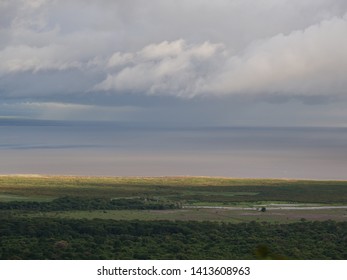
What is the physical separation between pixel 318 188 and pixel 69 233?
27.3m

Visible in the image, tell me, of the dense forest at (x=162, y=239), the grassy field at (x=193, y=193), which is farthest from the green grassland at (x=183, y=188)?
the dense forest at (x=162, y=239)

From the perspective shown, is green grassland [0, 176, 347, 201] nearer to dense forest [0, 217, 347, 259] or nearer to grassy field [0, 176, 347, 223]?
grassy field [0, 176, 347, 223]

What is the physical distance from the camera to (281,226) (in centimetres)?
2752

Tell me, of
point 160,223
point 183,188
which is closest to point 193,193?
point 183,188

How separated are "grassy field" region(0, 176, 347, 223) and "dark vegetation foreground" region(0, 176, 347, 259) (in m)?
0.07

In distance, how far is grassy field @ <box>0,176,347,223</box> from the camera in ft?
104

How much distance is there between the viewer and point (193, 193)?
144 ft

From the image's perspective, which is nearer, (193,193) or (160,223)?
(160,223)

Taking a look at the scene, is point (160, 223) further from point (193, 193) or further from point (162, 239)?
point (193, 193)

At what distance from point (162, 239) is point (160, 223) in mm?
3133

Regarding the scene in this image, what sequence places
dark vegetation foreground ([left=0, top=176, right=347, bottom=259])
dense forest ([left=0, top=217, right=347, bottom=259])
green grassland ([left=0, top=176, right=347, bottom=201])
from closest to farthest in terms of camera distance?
dense forest ([left=0, top=217, right=347, bottom=259]), dark vegetation foreground ([left=0, top=176, right=347, bottom=259]), green grassland ([left=0, top=176, right=347, bottom=201])

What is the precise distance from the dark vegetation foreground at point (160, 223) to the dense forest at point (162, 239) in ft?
0.12

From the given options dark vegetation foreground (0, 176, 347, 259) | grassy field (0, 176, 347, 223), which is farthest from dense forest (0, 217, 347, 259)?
grassy field (0, 176, 347, 223)
